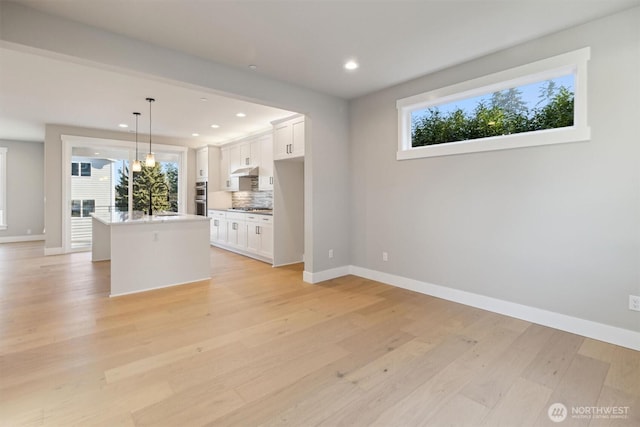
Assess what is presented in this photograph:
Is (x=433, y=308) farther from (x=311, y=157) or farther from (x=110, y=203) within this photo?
(x=110, y=203)

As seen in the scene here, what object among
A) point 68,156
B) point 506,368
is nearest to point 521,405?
point 506,368

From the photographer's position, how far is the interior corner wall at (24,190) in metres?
7.99

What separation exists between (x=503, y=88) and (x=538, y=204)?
1298 mm

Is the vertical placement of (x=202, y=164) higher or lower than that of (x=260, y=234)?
higher

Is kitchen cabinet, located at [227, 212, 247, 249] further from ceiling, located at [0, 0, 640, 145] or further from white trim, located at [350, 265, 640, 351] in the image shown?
white trim, located at [350, 265, 640, 351]

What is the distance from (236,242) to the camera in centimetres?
655

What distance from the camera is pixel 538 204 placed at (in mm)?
2926

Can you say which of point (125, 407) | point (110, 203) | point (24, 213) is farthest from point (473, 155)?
point (24, 213)

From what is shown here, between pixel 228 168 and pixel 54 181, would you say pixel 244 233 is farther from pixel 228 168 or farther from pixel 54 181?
pixel 54 181

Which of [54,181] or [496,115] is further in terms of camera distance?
[54,181]

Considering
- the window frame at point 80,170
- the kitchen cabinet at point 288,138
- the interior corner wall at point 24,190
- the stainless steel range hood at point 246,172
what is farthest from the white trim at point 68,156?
the kitchen cabinet at point 288,138

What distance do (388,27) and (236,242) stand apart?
511 centimetres

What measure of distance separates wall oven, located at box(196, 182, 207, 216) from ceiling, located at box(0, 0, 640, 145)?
11.1 ft

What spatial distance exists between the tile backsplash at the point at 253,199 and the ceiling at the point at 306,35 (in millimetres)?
2848
